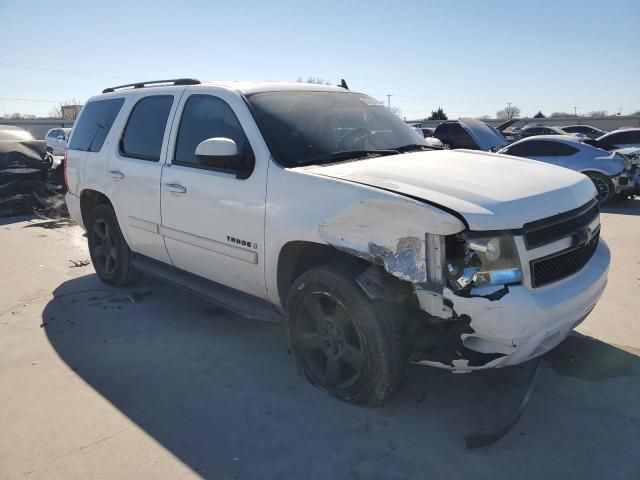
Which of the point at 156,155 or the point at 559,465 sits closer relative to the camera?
the point at 559,465

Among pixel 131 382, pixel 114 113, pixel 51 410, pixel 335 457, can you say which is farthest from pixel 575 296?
pixel 114 113

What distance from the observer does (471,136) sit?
1330cm

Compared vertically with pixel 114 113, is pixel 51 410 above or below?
below

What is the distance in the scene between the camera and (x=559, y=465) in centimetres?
255

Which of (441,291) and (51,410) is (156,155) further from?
(441,291)

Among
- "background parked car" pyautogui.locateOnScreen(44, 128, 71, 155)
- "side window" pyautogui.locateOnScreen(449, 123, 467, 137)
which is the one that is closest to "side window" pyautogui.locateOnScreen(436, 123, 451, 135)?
"side window" pyautogui.locateOnScreen(449, 123, 467, 137)

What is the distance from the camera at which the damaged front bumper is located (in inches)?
97.0

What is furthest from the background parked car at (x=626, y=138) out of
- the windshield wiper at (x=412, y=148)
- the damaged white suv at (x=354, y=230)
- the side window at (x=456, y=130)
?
the damaged white suv at (x=354, y=230)

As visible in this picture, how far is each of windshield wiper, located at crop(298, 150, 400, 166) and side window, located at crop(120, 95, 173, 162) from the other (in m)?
1.58

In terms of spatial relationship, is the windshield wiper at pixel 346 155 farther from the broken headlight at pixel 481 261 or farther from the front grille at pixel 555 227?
the front grille at pixel 555 227

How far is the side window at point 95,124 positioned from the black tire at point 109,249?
68cm

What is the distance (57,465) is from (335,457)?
1451mm

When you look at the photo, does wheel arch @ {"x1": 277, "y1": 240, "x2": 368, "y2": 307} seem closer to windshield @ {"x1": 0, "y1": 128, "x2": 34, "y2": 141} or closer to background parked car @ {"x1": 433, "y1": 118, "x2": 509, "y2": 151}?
windshield @ {"x1": 0, "y1": 128, "x2": 34, "y2": 141}

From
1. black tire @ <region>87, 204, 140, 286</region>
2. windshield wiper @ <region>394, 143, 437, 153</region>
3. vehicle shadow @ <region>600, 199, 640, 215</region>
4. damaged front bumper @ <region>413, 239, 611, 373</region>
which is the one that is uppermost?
windshield wiper @ <region>394, 143, 437, 153</region>
